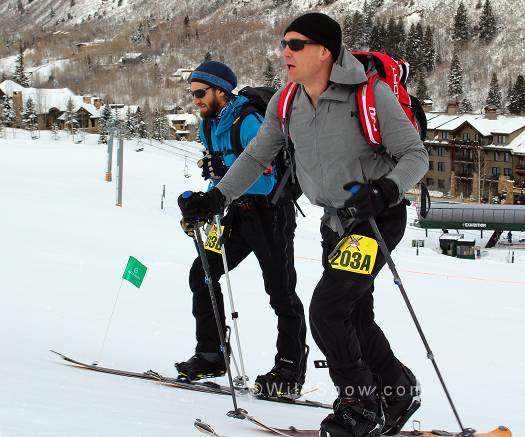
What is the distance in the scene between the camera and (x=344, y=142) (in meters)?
2.84

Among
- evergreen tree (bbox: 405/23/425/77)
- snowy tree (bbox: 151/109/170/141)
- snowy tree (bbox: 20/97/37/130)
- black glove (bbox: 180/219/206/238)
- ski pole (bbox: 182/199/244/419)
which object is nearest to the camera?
ski pole (bbox: 182/199/244/419)

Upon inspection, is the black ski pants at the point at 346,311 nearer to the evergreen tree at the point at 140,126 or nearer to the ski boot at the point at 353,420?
the ski boot at the point at 353,420

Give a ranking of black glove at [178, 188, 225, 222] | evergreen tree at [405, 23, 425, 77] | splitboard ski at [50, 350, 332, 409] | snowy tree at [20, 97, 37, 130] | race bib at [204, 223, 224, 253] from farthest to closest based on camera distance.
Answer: evergreen tree at [405, 23, 425, 77] < snowy tree at [20, 97, 37, 130] < race bib at [204, 223, 224, 253] < splitboard ski at [50, 350, 332, 409] < black glove at [178, 188, 225, 222]

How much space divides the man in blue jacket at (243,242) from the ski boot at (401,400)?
2.62ft

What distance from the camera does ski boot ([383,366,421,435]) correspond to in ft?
10.6

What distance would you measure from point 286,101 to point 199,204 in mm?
691

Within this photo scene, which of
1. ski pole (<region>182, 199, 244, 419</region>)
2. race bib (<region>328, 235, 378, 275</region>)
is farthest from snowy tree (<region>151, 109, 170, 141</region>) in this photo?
race bib (<region>328, 235, 378, 275</region>)

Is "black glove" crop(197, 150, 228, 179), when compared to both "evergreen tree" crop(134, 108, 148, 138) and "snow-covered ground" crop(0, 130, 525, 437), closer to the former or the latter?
"snow-covered ground" crop(0, 130, 525, 437)

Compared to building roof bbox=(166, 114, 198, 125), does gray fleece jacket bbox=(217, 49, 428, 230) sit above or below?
below

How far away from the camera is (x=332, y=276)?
9.48 feet

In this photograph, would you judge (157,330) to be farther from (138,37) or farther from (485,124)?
(138,37)

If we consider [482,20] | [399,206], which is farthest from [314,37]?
[482,20]

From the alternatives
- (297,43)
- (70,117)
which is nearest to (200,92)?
(297,43)

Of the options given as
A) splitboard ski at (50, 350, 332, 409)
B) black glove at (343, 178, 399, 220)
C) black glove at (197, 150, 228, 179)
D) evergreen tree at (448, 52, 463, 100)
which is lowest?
splitboard ski at (50, 350, 332, 409)
